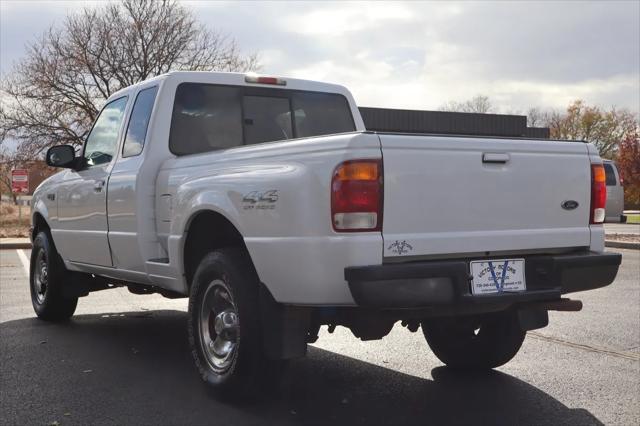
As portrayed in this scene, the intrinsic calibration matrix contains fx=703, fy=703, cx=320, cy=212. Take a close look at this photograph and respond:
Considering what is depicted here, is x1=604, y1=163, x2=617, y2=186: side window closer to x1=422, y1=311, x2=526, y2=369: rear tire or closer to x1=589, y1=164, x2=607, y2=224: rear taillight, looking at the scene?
x1=422, y1=311, x2=526, y2=369: rear tire

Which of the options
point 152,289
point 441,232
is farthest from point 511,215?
point 152,289

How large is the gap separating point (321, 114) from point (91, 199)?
81.5 inches

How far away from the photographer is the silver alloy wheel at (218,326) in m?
4.19

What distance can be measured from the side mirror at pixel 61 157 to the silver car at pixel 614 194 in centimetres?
1900

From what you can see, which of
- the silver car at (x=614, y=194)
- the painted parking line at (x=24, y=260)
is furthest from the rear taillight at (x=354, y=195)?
the silver car at (x=614, y=194)

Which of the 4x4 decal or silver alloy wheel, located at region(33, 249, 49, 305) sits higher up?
the 4x4 decal

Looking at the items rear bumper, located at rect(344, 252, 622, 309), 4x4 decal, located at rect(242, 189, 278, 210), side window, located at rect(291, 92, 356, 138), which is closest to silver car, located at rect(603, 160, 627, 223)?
side window, located at rect(291, 92, 356, 138)

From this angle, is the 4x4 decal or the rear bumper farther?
the 4x4 decal

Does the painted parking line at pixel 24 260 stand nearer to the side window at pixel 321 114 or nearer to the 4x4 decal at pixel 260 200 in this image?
the side window at pixel 321 114

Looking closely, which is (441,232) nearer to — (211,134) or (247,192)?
(247,192)

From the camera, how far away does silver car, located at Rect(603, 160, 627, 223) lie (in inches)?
860

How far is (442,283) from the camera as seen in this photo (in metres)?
3.54

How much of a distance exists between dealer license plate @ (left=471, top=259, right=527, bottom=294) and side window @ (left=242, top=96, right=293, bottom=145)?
239cm

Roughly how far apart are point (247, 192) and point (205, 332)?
1.06 meters
